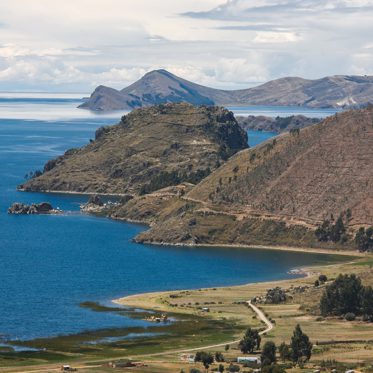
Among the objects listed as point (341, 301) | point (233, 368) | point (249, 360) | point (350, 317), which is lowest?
point (350, 317)

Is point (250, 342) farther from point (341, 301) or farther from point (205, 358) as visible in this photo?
point (341, 301)

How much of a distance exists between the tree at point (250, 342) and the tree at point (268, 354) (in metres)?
5.69

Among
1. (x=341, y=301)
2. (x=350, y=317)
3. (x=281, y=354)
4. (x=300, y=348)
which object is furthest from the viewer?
(x=341, y=301)

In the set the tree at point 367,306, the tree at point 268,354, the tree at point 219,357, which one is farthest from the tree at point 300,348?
the tree at point 367,306

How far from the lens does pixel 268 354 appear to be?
14888 centimetres

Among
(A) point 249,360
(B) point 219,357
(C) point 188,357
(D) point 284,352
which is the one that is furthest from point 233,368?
(C) point 188,357

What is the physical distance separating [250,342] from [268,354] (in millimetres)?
9554

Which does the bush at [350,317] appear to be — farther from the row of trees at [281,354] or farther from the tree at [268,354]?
the tree at [268,354]

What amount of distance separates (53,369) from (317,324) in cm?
5452

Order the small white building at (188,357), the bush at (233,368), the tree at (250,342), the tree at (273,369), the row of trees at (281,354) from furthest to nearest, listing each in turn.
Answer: the tree at (250,342), the small white building at (188,357), the row of trees at (281,354), the bush at (233,368), the tree at (273,369)

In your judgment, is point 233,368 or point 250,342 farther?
point 250,342

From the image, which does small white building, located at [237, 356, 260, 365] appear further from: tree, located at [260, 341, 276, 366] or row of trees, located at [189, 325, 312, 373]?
row of trees, located at [189, 325, 312, 373]

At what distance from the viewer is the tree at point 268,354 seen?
483 ft

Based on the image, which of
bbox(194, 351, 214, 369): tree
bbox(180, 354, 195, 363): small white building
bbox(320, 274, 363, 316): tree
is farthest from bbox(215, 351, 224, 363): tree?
bbox(320, 274, 363, 316): tree
